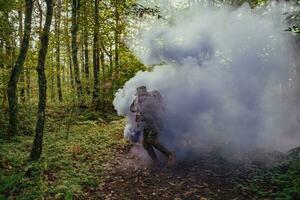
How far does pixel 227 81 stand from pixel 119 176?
4.91 m

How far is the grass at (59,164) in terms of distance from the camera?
7562 millimetres

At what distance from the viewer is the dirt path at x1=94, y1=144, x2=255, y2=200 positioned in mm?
7586

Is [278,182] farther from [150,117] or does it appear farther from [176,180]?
[150,117]

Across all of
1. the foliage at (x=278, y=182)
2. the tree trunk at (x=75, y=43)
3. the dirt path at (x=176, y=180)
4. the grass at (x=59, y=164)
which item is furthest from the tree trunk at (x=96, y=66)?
the foliage at (x=278, y=182)

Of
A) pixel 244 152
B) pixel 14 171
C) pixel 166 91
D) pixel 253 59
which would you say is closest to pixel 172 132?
pixel 166 91

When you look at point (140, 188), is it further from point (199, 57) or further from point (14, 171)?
point (199, 57)

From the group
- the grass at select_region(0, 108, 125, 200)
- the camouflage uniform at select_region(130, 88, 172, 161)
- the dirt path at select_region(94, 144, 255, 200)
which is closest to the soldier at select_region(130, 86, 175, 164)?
the camouflage uniform at select_region(130, 88, 172, 161)

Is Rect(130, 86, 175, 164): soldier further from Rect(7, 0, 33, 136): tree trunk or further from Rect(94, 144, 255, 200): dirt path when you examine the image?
Rect(7, 0, 33, 136): tree trunk

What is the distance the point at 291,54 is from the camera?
1233 centimetres

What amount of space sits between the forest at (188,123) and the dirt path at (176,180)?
0.08 feet

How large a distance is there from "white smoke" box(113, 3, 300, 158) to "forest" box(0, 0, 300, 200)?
4 centimetres

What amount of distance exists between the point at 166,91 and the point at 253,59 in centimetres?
316

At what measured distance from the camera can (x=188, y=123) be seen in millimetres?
10734

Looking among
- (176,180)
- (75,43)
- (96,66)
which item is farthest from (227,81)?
(96,66)
